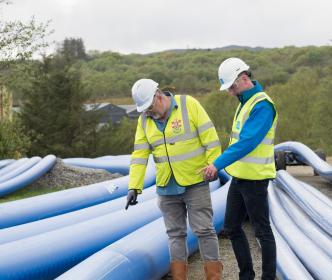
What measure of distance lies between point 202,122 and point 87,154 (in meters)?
21.2

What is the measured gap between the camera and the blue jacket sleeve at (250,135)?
3.57 meters

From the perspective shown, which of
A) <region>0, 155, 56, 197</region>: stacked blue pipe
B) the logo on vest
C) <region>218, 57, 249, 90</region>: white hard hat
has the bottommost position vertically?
<region>0, 155, 56, 197</region>: stacked blue pipe

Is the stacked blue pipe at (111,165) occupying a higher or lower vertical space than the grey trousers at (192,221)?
lower

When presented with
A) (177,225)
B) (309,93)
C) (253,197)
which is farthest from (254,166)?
(309,93)

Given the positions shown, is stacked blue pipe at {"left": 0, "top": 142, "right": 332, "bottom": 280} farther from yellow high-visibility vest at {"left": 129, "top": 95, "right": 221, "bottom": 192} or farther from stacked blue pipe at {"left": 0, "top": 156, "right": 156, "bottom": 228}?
yellow high-visibility vest at {"left": 129, "top": 95, "right": 221, "bottom": 192}

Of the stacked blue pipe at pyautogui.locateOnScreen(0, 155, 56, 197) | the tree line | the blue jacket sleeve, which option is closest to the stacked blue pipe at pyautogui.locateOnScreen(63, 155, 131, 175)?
the stacked blue pipe at pyautogui.locateOnScreen(0, 155, 56, 197)

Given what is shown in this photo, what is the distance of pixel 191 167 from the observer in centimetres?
383

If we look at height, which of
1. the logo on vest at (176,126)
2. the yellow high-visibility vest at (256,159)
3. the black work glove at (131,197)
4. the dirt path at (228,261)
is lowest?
the dirt path at (228,261)

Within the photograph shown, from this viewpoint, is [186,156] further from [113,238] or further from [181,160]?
[113,238]

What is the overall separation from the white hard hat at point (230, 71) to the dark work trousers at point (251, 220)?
675mm

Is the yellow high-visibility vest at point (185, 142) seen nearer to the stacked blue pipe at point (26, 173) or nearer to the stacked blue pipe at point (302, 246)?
the stacked blue pipe at point (302, 246)

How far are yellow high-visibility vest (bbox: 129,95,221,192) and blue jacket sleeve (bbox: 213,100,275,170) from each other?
0.63ft

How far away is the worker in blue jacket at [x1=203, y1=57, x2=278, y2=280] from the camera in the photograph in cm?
359

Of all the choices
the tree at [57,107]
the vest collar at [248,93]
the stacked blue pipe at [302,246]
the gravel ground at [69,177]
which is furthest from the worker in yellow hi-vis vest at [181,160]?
the tree at [57,107]
